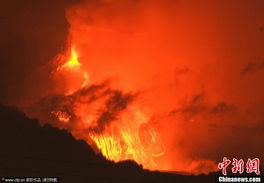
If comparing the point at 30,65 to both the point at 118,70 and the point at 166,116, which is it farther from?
the point at 166,116

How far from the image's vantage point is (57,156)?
2334cm

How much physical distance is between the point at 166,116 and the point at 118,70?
9.52 feet

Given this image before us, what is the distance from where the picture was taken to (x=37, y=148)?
2334cm

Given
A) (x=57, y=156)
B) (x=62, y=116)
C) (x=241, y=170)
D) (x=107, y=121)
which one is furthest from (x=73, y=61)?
(x=241, y=170)

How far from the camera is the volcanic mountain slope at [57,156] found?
22594 mm

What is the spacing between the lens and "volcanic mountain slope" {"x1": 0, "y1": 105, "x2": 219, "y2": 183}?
2259cm

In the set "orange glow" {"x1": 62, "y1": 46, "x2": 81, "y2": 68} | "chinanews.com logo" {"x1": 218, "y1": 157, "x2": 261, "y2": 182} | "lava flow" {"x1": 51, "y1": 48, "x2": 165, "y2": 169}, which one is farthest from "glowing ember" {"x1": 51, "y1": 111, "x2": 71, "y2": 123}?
"chinanews.com logo" {"x1": 218, "y1": 157, "x2": 261, "y2": 182}

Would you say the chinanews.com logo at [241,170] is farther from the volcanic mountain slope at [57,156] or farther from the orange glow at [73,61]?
the orange glow at [73,61]

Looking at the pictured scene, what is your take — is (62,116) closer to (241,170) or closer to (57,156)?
(57,156)

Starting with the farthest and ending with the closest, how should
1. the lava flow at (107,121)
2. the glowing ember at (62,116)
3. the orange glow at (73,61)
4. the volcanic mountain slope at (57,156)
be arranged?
1. the orange glow at (73,61)
2. the glowing ember at (62,116)
3. the lava flow at (107,121)
4. the volcanic mountain slope at (57,156)

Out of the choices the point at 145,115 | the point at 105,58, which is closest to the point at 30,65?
the point at 105,58

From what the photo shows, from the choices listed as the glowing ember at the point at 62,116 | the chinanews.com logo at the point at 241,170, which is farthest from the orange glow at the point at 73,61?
the chinanews.com logo at the point at 241,170

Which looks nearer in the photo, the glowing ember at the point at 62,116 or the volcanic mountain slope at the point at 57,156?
the volcanic mountain slope at the point at 57,156

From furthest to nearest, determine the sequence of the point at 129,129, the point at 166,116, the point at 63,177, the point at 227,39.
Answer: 1. the point at 227,39
2. the point at 166,116
3. the point at 129,129
4. the point at 63,177
